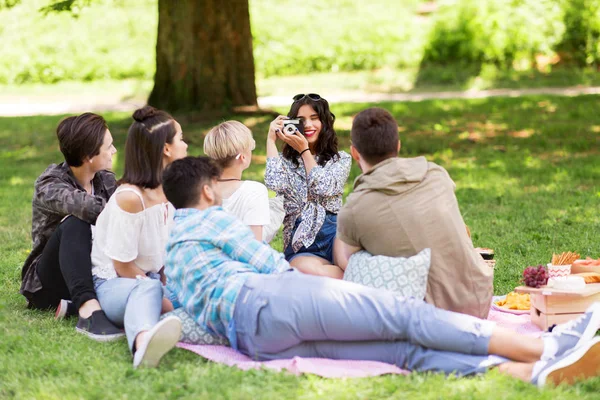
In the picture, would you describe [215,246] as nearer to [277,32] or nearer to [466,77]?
[466,77]

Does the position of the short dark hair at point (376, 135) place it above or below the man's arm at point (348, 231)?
above

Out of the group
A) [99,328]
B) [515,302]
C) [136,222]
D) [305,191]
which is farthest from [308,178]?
[99,328]

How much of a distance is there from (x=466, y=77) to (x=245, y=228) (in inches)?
557

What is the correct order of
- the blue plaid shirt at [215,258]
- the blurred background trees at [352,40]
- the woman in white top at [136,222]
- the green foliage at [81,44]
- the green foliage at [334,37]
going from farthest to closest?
the green foliage at [81,44], the green foliage at [334,37], the blurred background trees at [352,40], the woman in white top at [136,222], the blue plaid shirt at [215,258]

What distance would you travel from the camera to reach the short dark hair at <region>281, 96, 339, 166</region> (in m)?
5.14

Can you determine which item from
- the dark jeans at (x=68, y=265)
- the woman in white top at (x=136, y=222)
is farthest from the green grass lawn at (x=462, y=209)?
the woman in white top at (x=136, y=222)

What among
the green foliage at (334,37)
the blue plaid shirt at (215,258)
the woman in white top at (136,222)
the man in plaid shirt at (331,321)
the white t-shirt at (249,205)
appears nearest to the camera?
the man in plaid shirt at (331,321)

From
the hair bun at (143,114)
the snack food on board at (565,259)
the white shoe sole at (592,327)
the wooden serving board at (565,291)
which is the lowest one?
the snack food on board at (565,259)

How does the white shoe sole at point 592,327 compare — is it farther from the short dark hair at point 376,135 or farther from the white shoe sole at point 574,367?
the short dark hair at point 376,135

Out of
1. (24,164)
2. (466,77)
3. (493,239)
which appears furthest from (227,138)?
(466,77)

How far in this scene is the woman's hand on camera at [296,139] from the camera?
16.3ft

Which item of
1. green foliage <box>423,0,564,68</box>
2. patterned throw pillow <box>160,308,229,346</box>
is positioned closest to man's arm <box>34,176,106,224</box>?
patterned throw pillow <box>160,308,229,346</box>

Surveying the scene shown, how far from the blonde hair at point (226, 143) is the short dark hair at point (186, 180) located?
2.04ft

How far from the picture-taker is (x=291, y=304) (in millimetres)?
3627
